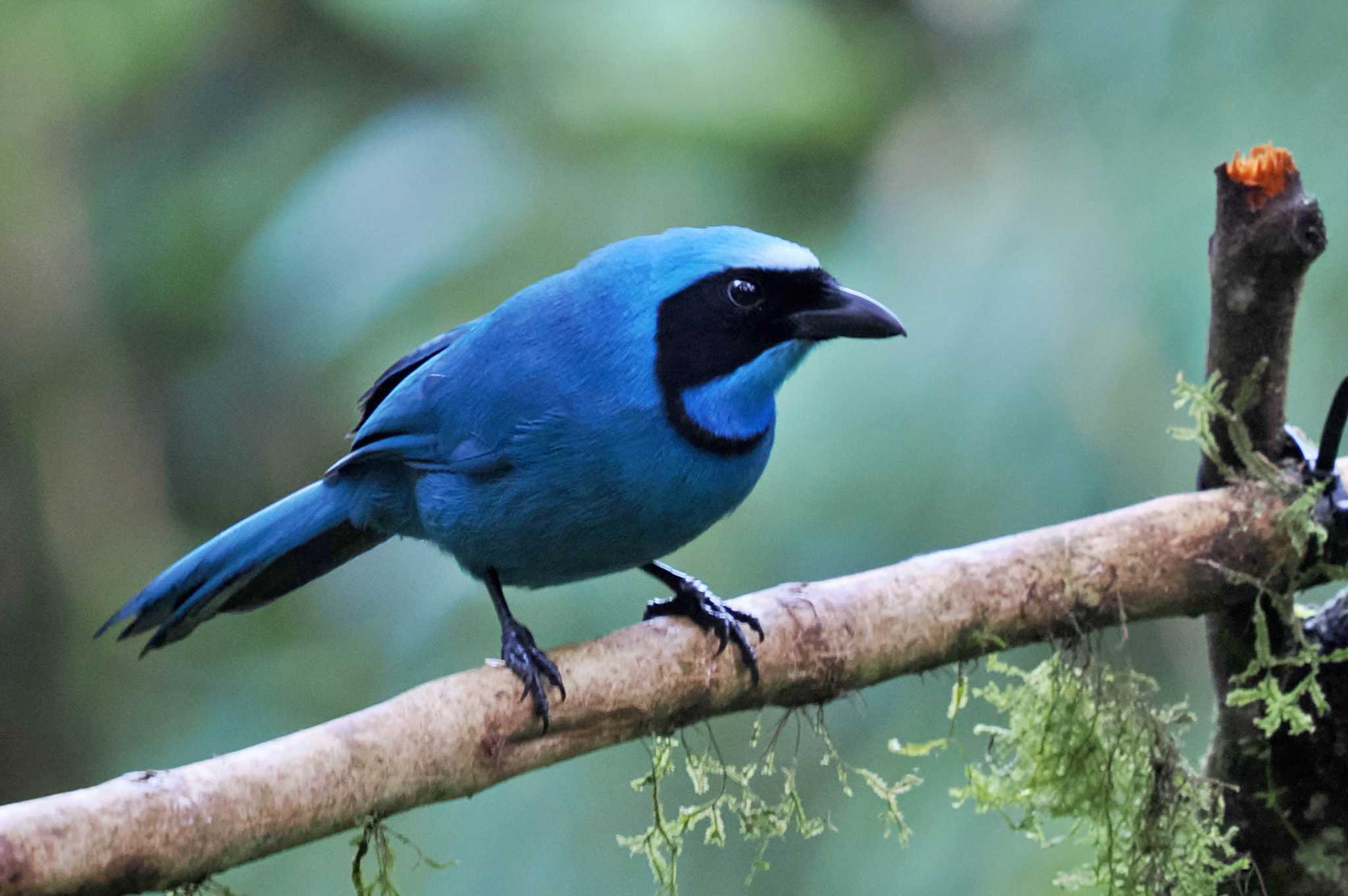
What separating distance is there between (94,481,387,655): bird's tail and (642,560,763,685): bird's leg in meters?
0.67

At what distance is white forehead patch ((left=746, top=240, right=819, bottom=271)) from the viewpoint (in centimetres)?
268

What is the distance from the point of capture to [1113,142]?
3.76 m

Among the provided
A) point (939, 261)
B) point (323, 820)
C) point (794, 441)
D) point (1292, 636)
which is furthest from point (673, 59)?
point (323, 820)

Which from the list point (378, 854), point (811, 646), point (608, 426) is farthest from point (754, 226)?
point (378, 854)

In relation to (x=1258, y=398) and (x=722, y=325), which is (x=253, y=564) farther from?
(x=1258, y=398)

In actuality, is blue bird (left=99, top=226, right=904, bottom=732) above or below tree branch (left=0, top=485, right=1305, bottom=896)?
above

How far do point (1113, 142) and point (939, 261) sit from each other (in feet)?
1.80

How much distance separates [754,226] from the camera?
154 inches

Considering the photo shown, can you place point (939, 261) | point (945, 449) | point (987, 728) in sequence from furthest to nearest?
point (939, 261), point (945, 449), point (987, 728)

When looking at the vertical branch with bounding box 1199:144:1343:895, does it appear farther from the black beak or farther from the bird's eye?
the bird's eye

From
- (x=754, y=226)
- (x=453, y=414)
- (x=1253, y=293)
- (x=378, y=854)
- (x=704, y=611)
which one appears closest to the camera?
(x=378, y=854)

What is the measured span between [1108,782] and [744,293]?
1.09m

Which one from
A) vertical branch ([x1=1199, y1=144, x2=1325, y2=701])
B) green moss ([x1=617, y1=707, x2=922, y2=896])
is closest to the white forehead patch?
vertical branch ([x1=1199, y1=144, x2=1325, y2=701])

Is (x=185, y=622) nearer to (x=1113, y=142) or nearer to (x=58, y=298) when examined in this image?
(x=1113, y=142)
